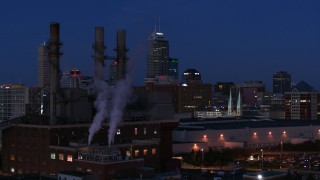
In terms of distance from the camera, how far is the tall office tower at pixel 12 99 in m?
98.4

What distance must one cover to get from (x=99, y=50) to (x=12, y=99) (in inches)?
2084

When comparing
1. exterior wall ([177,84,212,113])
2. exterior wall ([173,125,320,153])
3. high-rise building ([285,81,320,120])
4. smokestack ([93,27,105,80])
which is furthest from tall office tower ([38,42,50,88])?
smokestack ([93,27,105,80])

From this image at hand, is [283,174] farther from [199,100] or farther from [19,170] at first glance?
[199,100]

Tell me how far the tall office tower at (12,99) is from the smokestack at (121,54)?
46.4m

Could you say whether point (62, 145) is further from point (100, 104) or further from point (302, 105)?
point (302, 105)

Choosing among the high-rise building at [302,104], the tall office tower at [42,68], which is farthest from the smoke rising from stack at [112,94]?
the tall office tower at [42,68]

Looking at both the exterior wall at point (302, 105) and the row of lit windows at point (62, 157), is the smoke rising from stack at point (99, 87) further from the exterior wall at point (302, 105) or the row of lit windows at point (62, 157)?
the exterior wall at point (302, 105)

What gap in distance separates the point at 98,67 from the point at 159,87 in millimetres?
99637

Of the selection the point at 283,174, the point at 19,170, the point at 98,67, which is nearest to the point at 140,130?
the point at 98,67

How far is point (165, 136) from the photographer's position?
52.1 m

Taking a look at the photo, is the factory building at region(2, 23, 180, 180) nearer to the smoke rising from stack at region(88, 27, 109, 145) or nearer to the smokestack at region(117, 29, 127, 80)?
the smoke rising from stack at region(88, 27, 109, 145)

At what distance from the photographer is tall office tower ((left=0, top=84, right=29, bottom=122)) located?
98.4 m

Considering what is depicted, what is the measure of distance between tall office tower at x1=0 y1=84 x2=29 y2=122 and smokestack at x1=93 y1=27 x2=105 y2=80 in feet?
158

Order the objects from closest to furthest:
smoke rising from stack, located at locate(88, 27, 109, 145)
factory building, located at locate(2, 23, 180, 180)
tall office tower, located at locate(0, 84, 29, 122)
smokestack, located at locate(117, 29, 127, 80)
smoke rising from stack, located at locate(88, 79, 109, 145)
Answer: factory building, located at locate(2, 23, 180, 180) → smoke rising from stack, located at locate(88, 79, 109, 145) → smoke rising from stack, located at locate(88, 27, 109, 145) → smokestack, located at locate(117, 29, 127, 80) → tall office tower, located at locate(0, 84, 29, 122)
